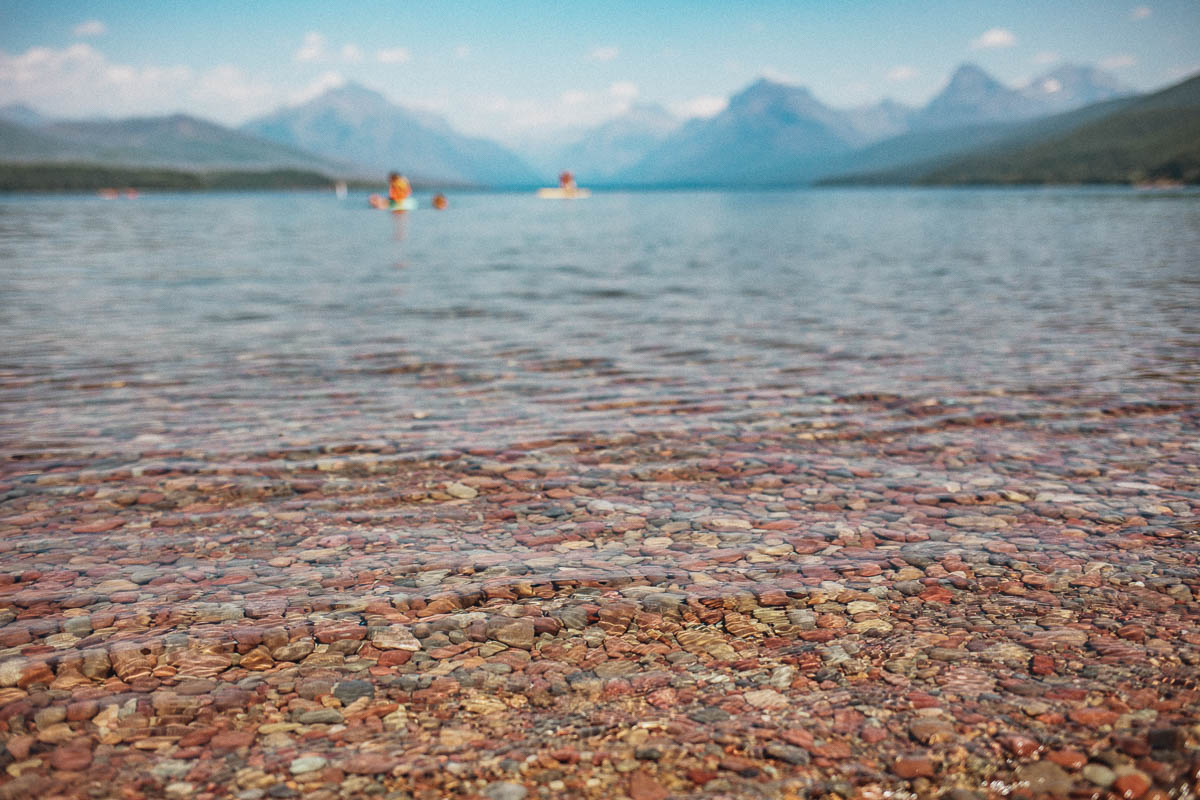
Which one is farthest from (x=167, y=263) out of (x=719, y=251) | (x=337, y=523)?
(x=337, y=523)

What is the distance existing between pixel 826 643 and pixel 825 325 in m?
17.8

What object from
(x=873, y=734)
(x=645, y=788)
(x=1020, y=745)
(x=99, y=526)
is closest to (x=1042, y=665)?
(x=1020, y=745)

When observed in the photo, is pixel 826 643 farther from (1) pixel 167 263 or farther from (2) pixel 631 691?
(1) pixel 167 263

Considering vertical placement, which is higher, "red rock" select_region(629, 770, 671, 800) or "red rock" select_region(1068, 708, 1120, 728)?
"red rock" select_region(1068, 708, 1120, 728)

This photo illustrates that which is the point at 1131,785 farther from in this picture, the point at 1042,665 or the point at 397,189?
the point at 397,189

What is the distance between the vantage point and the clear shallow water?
44.8 ft

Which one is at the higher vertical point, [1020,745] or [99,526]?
[1020,745]

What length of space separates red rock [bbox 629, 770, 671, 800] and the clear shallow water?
7440 millimetres

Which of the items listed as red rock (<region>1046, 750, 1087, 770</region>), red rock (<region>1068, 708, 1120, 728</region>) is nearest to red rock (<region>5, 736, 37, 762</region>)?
red rock (<region>1046, 750, 1087, 770</region>)

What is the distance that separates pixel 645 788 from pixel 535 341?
55.0 ft

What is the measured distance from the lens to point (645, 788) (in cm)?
478

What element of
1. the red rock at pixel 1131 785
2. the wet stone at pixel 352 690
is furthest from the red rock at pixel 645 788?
the red rock at pixel 1131 785

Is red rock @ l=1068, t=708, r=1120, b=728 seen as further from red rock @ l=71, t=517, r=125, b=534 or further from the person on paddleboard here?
the person on paddleboard

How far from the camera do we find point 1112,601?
6.93 meters
